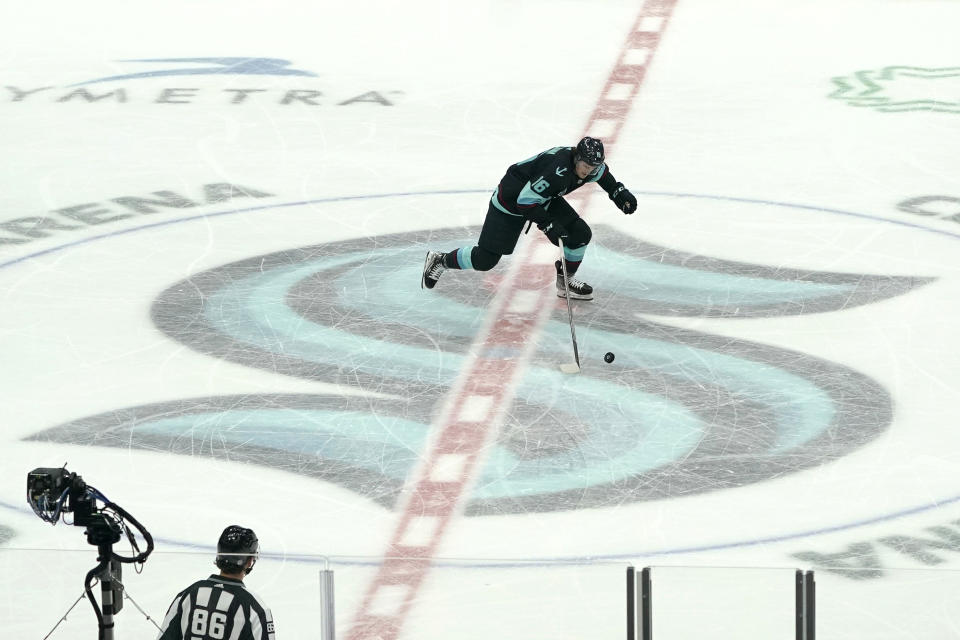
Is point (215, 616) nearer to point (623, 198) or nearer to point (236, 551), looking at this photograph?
point (236, 551)

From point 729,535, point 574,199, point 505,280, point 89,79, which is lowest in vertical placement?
point 729,535

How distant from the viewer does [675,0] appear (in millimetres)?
13492

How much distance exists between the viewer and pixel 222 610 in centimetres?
414

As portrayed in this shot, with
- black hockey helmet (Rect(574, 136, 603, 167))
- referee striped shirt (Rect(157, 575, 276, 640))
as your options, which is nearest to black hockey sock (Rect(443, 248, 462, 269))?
black hockey helmet (Rect(574, 136, 603, 167))

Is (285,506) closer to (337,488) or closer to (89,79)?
(337,488)

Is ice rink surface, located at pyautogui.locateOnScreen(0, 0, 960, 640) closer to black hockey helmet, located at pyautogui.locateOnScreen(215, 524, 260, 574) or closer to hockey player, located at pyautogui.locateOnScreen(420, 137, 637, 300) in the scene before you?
black hockey helmet, located at pyautogui.locateOnScreen(215, 524, 260, 574)

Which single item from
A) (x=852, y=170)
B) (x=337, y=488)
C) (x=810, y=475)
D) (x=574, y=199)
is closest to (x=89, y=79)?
(x=574, y=199)

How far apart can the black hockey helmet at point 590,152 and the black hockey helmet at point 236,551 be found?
3537 millimetres

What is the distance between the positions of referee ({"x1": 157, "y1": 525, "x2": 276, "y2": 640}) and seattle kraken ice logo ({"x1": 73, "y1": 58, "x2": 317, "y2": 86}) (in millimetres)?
8324

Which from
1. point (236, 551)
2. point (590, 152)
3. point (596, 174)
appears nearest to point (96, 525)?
point (236, 551)

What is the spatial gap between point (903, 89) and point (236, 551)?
27.1ft

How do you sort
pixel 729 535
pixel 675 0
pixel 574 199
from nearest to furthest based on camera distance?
1. pixel 729 535
2. pixel 574 199
3. pixel 675 0

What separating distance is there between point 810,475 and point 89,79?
24.1ft

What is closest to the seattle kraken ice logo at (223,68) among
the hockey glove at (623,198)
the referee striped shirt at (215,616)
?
the hockey glove at (623,198)
